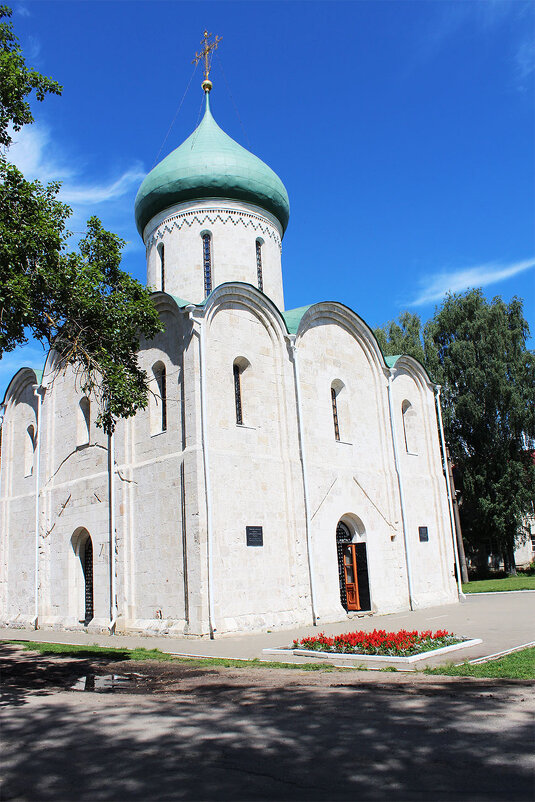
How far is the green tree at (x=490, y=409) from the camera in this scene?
2811cm

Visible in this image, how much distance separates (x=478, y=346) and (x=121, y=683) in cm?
2482

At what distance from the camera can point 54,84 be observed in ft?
29.3

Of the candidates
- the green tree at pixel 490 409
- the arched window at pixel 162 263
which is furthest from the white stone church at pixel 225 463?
the green tree at pixel 490 409

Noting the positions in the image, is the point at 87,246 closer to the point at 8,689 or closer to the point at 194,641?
the point at 8,689

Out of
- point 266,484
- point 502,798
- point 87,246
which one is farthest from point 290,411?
point 502,798

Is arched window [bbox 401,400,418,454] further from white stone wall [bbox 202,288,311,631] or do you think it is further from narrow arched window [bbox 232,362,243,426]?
narrow arched window [bbox 232,362,243,426]

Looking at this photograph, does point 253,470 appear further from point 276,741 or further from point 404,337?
point 404,337

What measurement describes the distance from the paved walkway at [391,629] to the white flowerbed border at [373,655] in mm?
97

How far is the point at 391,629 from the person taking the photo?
488 inches

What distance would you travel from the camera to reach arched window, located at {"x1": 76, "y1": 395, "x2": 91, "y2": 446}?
16.3 meters

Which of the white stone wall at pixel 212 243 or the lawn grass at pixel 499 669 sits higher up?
the white stone wall at pixel 212 243

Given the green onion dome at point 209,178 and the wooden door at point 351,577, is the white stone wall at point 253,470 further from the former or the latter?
the green onion dome at point 209,178

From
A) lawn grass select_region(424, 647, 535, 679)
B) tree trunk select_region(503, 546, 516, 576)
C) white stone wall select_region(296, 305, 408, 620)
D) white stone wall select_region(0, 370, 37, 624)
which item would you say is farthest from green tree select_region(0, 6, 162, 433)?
tree trunk select_region(503, 546, 516, 576)

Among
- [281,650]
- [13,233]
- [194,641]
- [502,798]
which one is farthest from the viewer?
[194,641]
